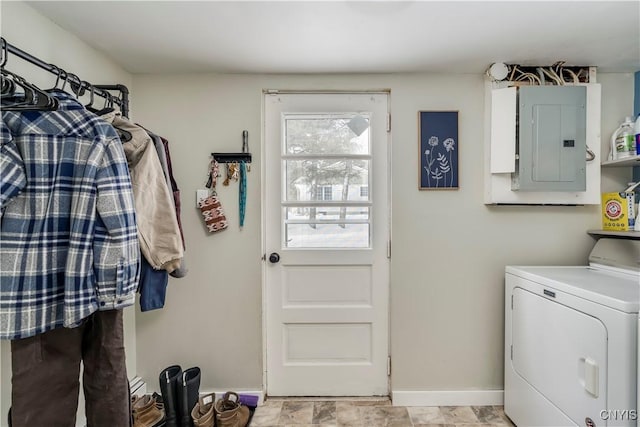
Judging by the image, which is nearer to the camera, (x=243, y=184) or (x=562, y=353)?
(x=562, y=353)

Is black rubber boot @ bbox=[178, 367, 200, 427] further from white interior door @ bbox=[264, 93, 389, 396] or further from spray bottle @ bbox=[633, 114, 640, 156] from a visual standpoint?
spray bottle @ bbox=[633, 114, 640, 156]

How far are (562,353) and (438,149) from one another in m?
1.26

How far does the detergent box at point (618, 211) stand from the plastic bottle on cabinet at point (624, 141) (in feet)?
0.76

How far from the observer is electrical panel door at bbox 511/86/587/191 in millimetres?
1844

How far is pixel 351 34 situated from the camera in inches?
61.7

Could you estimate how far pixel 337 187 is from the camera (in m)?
2.09

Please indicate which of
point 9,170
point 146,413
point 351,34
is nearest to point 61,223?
point 9,170

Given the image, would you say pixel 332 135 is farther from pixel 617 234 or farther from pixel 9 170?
pixel 617 234

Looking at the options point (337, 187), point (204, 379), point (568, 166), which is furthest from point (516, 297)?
point (204, 379)

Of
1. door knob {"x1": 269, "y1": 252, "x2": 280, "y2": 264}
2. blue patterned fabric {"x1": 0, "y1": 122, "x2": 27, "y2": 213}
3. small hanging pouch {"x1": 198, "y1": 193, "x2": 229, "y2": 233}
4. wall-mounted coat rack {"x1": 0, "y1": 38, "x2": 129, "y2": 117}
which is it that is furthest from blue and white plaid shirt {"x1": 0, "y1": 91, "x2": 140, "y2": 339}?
door knob {"x1": 269, "y1": 252, "x2": 280, "y2": 264}

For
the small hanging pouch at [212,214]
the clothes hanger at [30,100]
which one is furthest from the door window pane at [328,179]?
the clothes hanger at [30,100]

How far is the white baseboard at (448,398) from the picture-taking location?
6.70ft

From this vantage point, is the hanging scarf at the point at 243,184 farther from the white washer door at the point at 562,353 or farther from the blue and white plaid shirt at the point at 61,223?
the white washer door at the point at 562,353

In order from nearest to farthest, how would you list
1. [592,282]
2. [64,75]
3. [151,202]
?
[64,75], [151,202], [592,282]
